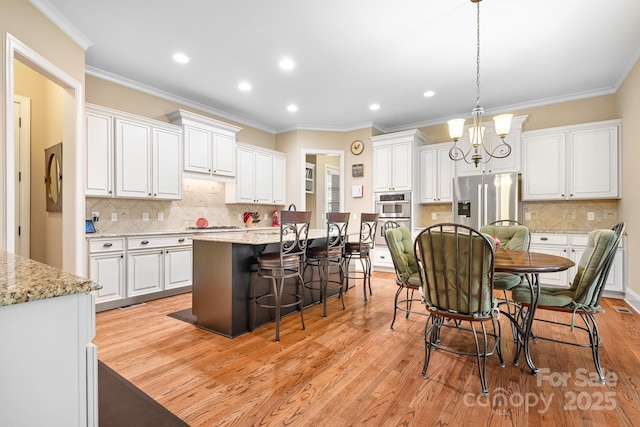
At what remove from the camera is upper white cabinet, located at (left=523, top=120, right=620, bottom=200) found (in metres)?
4.12

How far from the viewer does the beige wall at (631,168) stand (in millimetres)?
3469

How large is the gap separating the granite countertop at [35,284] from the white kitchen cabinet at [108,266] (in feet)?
9.27

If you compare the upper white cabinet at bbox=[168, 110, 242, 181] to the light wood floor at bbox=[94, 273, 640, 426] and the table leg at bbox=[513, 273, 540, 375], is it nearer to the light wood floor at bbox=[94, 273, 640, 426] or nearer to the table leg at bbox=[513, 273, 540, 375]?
the light wood floor at bbox=[94, 273, 640, 426]

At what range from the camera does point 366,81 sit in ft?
13.8

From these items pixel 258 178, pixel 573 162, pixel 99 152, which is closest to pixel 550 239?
pixel 573 162

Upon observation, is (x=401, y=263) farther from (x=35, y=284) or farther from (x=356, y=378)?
(x=35, y=284)

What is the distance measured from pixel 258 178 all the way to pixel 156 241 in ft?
7.46

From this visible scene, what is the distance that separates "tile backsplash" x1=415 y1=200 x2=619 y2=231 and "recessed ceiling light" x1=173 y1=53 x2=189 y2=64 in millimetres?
5213

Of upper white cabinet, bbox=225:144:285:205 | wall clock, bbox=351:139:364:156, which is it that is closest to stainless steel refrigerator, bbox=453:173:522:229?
wall clock, bbox=351:139:364:156

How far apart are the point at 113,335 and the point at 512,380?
3.16m

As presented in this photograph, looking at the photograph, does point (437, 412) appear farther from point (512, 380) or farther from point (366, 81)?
point (366, 81)

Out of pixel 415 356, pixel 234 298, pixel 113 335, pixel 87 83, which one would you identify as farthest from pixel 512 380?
A: pixel 87 83

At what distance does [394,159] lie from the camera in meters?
5.61

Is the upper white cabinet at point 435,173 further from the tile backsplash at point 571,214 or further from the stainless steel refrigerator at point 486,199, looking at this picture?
the tile backsplash at point 571,214
